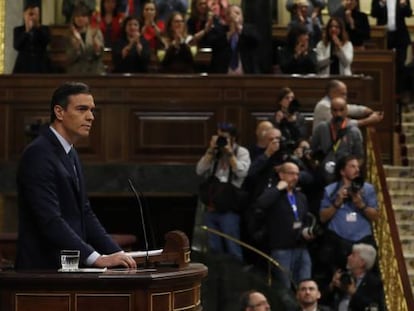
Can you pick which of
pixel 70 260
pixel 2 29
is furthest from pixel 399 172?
pixel 70 260

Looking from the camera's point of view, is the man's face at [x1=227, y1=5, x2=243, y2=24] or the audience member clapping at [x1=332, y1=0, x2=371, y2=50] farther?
the audience member clapping at [x1=332, y1=0, x2=371, y2=50]

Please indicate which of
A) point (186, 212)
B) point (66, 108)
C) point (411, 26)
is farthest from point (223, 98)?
point (66, 108)

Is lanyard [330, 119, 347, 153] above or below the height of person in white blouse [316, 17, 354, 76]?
below

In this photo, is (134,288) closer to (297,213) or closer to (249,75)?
(297,213)

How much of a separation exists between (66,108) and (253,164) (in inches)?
248

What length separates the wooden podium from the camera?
20.7ft

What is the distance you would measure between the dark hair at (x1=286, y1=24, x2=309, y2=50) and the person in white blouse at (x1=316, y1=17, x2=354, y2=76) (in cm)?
27

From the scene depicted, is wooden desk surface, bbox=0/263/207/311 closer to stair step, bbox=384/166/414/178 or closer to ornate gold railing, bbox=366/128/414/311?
ornate gold railing, bbox=366/128/414/311

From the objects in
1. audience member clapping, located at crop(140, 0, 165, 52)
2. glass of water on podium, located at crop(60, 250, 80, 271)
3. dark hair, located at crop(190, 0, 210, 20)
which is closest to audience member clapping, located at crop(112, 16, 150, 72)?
audience member clapping, located at crop(140, 0, 165, 52)

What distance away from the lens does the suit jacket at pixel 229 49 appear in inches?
607

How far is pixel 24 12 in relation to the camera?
16.4 metres

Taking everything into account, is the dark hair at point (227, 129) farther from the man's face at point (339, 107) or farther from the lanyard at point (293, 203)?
the lanyard at point (293, 203)

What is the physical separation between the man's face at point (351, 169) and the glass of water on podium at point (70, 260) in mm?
6078

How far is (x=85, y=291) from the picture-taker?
633 centimetres
